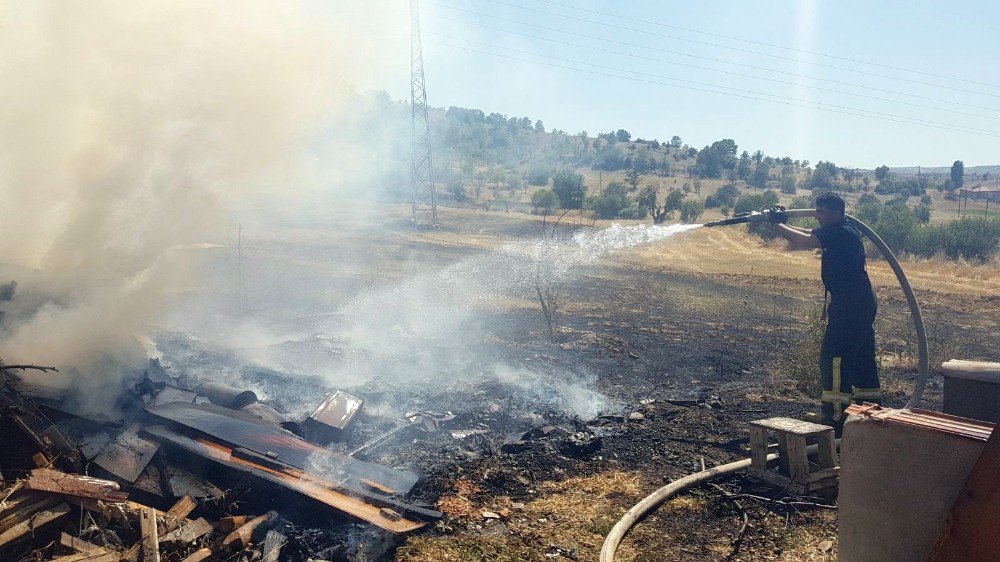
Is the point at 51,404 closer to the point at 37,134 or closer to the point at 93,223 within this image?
the point at 93,223

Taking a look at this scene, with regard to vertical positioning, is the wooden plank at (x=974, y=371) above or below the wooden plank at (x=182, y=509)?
above

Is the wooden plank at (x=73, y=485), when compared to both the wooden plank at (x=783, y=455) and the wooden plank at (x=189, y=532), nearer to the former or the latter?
the wooden plank at (x=189, y=532)

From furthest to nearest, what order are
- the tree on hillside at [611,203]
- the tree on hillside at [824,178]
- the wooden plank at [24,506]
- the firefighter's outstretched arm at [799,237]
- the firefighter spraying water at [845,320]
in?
1. the tree on hillside at [824,178]
2. the tree on hillside at [611,203]
3. the firefighter's outstretched arm at [799,237]
4. the firefighter spraying water at [845,320]
5. the wooden plank at [24,506]

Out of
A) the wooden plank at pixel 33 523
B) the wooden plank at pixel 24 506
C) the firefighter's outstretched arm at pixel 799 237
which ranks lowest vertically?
the wooden plank at pixel 33 523

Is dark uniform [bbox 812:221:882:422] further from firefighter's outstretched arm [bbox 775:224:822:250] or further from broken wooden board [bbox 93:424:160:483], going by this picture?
broken wooden board [bbox 93:424:160:483]

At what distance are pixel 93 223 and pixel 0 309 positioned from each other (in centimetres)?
170

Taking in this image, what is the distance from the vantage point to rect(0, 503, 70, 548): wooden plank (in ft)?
12.8

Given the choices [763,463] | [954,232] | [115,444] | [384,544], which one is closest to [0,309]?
[115,444]

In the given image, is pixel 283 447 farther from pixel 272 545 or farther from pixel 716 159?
pixel 716 159

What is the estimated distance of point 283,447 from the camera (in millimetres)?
5926

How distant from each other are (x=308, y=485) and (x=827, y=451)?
4365 mm

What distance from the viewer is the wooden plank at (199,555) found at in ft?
13.6

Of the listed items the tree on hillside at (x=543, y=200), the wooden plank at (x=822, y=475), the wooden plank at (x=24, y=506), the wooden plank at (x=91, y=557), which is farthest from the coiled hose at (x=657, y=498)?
the tree on hillside at (x=543, y=200)

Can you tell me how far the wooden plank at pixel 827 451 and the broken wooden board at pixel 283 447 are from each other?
350 cm
